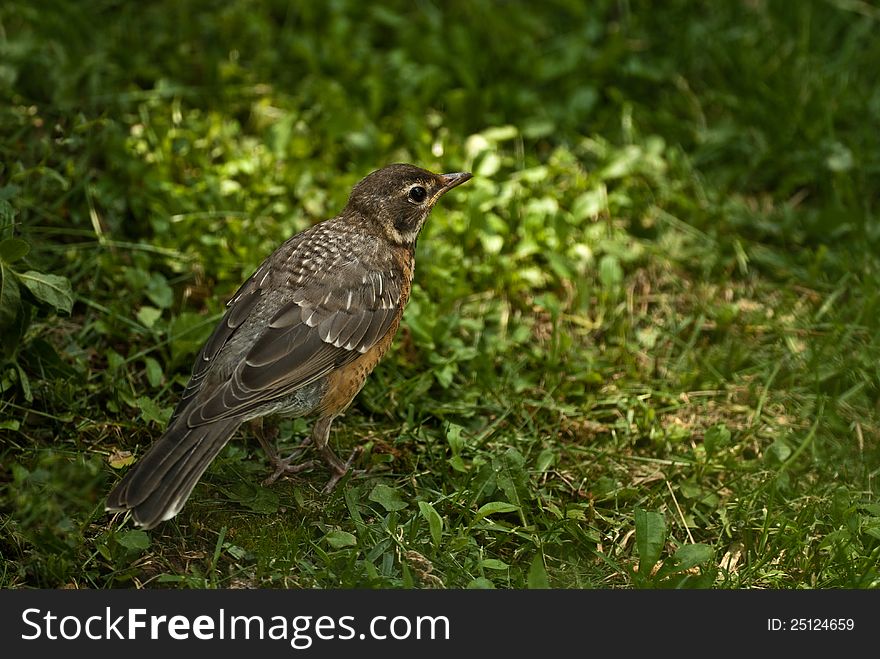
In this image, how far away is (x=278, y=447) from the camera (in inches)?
228

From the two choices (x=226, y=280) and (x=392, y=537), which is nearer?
(x=392, y=537)

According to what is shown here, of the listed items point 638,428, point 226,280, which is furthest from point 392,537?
point 226,280

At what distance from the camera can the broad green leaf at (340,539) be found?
5.02 m

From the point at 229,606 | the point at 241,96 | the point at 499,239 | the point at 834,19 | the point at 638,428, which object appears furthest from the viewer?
the point at 834,19

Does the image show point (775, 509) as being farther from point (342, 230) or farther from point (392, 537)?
point (342, 230)

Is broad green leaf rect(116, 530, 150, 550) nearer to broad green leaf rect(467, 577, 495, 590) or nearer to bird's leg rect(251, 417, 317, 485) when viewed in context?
bird's leg rect(251, 417, 317, 485)

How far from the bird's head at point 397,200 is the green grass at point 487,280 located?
61cm

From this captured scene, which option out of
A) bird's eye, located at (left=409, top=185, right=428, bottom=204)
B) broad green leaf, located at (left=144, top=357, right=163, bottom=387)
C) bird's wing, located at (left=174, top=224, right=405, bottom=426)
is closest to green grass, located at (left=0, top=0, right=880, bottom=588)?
broad green leaf, located at (left=144, top=357, right=163, bottom=387)

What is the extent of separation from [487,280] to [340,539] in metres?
2.30

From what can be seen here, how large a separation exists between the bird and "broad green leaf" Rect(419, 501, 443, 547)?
0.60 metres

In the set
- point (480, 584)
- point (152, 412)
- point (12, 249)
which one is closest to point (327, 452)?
point (152, 412)

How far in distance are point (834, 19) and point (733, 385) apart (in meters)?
3.79

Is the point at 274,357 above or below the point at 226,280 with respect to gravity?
above

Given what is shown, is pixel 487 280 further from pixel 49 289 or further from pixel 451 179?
pixel 49 289
